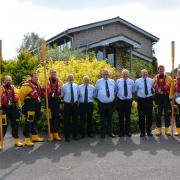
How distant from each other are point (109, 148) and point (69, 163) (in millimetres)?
1775

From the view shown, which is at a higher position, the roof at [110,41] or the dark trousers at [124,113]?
the roof at [110,41]

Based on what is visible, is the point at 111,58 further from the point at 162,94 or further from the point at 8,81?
the point at 8,81

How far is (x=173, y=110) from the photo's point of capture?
13.4 meters

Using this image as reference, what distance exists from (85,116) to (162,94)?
93.9 inches

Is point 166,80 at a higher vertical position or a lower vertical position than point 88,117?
higher

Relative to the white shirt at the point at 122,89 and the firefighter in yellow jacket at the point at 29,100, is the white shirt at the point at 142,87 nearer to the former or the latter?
the white shirt at the point at 122,89

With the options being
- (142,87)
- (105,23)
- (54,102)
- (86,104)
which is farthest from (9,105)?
(105,23)

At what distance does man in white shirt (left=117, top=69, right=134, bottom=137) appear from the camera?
43.4 feet

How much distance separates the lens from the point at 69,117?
43.3ft

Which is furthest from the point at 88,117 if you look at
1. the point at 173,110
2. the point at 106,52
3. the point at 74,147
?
the point at 106,52

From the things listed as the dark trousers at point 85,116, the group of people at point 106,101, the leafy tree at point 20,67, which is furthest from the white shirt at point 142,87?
the leafy tree at point 20,67

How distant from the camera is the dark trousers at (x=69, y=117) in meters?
12.9

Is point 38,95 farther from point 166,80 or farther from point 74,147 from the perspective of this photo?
point 166,80

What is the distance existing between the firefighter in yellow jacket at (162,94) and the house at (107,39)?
61.8ft
